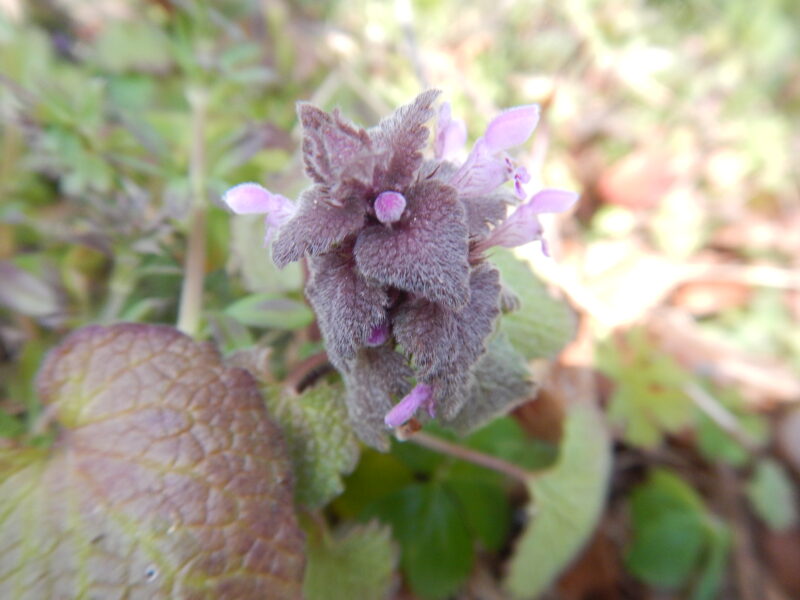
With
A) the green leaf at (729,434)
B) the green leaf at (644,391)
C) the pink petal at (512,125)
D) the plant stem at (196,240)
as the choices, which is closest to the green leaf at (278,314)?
the plant stem at (196,240)

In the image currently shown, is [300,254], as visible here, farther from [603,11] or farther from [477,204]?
[603,11]

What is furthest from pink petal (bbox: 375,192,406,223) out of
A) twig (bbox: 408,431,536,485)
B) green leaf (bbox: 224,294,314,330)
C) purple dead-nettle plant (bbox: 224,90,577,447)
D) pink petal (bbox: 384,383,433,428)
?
twig (bbox: 408,431,536,485)

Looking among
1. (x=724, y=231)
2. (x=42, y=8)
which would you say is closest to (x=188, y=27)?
(x=42, y=8)

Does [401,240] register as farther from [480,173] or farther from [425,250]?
[480,173]

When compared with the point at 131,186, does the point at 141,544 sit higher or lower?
lower

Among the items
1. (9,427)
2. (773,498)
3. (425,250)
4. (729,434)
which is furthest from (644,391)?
(9,427)

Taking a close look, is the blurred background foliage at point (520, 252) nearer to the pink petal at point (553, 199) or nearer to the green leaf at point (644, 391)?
the green leaf at point (644, 391)

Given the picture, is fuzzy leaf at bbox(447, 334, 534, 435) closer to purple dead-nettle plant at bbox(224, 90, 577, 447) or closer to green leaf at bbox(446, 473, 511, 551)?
purple dead-nettle plant at bbox(224, 90, 577, 447)
